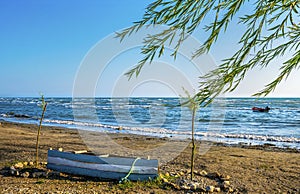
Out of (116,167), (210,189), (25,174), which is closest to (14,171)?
(25,174)

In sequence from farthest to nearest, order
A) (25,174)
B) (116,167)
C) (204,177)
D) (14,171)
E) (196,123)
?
(196,123)
(204,177)
(14,171)
(25,174)
(116,167)

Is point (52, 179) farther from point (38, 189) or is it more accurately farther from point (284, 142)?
point (284, 142)

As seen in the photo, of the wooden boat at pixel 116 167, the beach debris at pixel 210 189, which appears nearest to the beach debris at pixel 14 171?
the wooden boat at pixel 116 167

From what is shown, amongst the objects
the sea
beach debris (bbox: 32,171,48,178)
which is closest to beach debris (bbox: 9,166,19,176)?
beach debris (bbox: 32,171,48,178)

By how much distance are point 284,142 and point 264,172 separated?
29.3 feet

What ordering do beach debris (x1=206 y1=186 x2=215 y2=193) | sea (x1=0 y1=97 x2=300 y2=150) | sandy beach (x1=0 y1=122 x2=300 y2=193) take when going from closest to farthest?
sandy beach (x1=0 y1=122 x2=300 y2=193), beach debris (x1=206 y1=186 x2=215 y2=193), sea (x1=0 y1=97 x2=300 y2=150)

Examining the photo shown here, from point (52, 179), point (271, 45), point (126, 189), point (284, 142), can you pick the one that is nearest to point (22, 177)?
point (52, 179)

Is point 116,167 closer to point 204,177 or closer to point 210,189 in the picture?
point 210,189

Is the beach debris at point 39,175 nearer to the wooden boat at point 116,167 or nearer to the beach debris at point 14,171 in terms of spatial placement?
the beach debris at point 14,171

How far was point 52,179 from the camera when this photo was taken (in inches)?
238

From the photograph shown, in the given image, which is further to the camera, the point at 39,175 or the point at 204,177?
the point at 204,177

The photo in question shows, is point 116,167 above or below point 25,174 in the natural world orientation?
above

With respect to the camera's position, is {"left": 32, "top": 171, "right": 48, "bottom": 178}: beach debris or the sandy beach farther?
{"left": 32, "top": 171, "right": 48, "bottom": 178}: beach debris

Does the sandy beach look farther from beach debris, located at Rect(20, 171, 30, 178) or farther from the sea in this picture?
the sea
